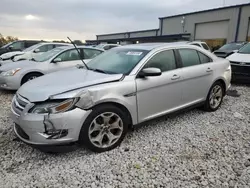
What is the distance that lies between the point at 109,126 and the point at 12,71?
4.38 metres

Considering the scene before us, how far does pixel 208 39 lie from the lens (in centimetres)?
2633

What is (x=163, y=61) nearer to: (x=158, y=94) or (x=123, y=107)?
(x=158, y=94)

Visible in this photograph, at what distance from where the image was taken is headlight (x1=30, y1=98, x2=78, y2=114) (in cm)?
272

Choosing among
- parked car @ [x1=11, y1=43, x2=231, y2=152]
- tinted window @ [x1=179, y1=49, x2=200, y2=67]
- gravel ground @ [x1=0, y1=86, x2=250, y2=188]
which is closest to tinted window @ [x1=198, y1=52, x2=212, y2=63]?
parked car @ [x1=11, y1=43, x2=231, y2=152]

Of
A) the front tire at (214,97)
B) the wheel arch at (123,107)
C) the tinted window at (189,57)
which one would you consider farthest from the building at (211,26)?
the wheel arch at (123,107)

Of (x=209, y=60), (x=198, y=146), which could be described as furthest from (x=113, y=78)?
(x=209, y=60)

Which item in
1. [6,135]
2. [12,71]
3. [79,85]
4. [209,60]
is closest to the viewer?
[79,85]

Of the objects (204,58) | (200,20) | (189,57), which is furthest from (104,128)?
(200,20)

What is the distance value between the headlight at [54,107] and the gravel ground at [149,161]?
2.29 feet

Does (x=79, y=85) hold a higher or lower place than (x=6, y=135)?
higher

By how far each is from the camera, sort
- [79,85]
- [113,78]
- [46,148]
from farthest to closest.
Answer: [113,78], [79,85], [46,148]

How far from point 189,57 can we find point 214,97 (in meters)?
1.18

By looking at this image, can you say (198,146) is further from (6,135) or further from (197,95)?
(6,135)

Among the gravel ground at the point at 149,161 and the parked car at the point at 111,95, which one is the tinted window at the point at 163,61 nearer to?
the parked car at the point at 111,95
